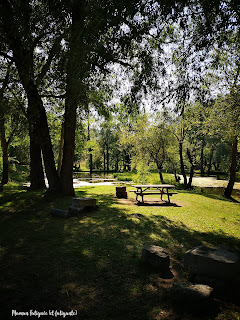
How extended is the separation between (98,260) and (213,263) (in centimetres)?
237

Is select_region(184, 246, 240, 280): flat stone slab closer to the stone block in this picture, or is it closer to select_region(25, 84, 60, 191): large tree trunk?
the stone block

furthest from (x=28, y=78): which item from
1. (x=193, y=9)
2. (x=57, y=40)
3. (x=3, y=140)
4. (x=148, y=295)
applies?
(x=3, y=140)

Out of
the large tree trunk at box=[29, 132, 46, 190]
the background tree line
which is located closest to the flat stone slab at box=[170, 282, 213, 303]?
the background tree line

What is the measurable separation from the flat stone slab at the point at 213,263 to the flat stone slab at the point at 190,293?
0.54 meters

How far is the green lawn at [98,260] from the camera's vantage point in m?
3.17

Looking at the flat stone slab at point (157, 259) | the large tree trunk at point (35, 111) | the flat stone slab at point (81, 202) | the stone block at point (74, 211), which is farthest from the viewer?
the large tree trunk at point (35, 111)

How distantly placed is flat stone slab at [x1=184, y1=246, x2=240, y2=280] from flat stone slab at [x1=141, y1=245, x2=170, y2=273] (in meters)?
0.39

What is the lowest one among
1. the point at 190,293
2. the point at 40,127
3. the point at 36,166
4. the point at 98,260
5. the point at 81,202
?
the point at 98,260

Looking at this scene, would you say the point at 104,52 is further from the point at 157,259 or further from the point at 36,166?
the point at 36,166

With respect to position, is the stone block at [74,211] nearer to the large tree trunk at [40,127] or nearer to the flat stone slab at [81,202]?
the flat stone slab at [81,202]

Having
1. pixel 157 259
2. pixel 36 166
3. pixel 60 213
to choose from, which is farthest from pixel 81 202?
pixel 36 166

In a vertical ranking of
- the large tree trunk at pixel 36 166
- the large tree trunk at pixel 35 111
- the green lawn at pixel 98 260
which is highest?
the large tree trunk at pixel 35 111

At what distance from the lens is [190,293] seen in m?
3.13

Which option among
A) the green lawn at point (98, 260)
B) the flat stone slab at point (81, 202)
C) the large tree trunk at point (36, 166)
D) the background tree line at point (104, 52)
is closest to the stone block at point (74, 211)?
the flat stone slab at point (81, 202)
